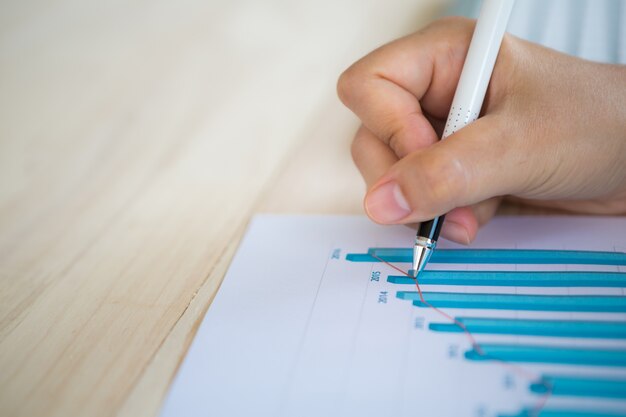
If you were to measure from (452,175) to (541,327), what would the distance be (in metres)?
0.12

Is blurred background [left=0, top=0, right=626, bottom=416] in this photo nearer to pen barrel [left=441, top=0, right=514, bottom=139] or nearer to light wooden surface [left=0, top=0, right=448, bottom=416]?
light wooden surface [left=0, top=0, right=448, bottom=416]

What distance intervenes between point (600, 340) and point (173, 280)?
0.31 metres

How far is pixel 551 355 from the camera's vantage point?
343 millimetres

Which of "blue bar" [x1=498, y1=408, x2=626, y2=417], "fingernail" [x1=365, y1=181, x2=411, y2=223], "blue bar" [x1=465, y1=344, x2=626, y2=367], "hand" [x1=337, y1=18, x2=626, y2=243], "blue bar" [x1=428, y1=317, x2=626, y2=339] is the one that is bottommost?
"blue bar" [x1=498, y1=408, x2=626, y2=417]

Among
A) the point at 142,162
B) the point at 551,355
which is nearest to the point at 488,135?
the point at 551,355

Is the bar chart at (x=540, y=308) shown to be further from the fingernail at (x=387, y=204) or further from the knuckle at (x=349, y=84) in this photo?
the knuckle at (x=349, y=84)

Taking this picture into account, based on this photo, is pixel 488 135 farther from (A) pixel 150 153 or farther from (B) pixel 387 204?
(A) pixel 150 153

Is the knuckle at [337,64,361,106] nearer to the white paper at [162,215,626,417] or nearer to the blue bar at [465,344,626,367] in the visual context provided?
the white paper at [162,215,626,417]

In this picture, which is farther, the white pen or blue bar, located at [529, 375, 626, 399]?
the white pen

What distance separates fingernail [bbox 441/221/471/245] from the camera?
1.46ft

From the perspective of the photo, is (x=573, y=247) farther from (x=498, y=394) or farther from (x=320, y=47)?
(x=320, y=47)

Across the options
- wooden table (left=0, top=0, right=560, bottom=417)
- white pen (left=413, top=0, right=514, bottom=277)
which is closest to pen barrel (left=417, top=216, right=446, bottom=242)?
white pen (left=413, top=0, right=514, bottom=277)

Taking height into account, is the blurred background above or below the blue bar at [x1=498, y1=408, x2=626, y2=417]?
above

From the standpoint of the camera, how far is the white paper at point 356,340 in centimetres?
33
